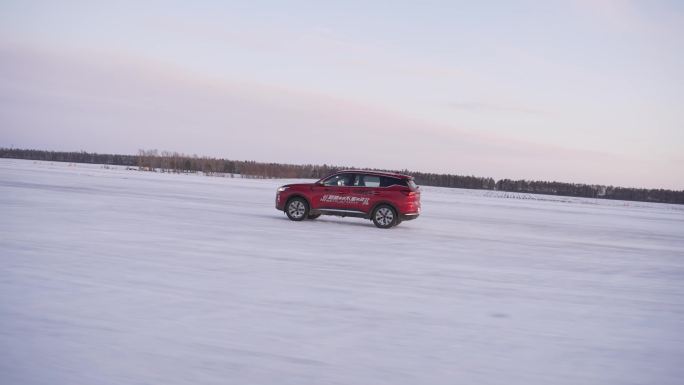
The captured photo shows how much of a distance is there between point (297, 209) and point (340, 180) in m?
1.79

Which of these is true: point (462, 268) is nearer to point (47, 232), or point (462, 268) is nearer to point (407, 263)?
point (407, 263)

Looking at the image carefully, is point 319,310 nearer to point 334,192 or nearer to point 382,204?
point 382,204

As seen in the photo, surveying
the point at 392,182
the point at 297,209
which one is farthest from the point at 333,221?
the point at 392,182

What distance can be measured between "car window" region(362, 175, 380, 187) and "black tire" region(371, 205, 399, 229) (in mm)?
795

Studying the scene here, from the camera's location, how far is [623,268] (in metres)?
13.1

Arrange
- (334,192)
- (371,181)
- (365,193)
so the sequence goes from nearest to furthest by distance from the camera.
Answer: (365,193), (371,181), (334,192)

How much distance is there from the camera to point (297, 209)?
67.1 ft

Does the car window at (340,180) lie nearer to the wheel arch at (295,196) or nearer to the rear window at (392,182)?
the wheel arch at (295,196)

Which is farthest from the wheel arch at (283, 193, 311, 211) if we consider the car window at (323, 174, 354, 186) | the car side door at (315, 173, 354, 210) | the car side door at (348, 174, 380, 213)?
the car side door at (348, 174, 380, 213)

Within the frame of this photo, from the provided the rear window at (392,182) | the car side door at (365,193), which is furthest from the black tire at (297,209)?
the rear window at (392,182)

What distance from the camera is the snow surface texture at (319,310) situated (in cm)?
549

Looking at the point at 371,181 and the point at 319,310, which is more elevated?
the point at 371,181

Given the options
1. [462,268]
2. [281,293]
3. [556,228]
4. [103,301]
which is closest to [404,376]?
[281,293]

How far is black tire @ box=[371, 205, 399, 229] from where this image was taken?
1953cm
